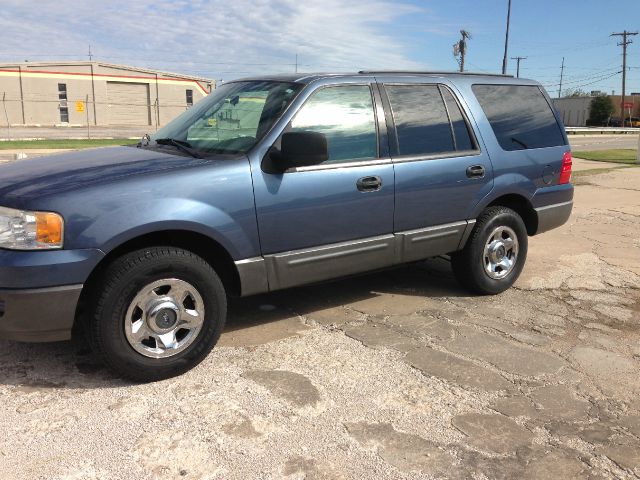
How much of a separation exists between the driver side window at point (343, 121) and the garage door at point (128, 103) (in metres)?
53.3

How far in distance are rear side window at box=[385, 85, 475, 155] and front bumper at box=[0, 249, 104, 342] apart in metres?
2.36

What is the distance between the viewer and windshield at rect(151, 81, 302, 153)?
12.7ft

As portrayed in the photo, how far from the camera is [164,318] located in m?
3.40

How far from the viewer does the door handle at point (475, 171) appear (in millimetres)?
4659

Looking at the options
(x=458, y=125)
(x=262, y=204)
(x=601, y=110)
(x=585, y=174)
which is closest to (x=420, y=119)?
(x=458, y=125)

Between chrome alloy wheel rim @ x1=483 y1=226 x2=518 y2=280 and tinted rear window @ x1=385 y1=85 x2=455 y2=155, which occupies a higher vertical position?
tinted rear window @ x1=385 y1=85 x2=455 y2=155

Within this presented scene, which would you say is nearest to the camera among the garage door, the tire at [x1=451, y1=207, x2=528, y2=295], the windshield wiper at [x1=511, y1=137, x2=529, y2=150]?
the tire at [x1=451, y1=207, x2=528, y2=295]

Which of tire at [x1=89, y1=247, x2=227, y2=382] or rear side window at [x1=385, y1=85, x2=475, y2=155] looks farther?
rear side window at [x1=385, y1=85, x2=475, y2=155]

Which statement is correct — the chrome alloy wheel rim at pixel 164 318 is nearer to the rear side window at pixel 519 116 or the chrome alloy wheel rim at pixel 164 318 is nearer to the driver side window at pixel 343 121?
the driver side window at pixel 343 121

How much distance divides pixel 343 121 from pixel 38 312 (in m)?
2.26

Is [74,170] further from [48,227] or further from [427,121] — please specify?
[427,121]

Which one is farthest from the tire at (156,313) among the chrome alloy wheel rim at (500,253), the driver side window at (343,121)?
the chrome alloy wheel rim at (500,253)

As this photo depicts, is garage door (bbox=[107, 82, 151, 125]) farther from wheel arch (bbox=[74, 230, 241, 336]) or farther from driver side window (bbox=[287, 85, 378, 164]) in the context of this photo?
wheel arch (bbox=[74, 230, 241, 336])

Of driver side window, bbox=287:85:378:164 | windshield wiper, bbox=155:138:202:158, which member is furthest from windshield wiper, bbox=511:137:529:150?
windshield wiper, bbox=155:138:202:158
